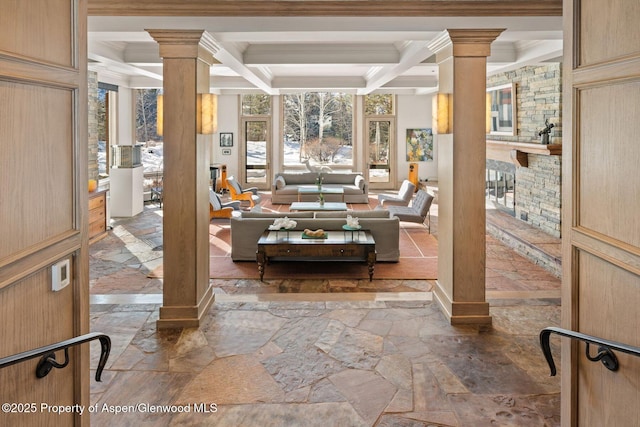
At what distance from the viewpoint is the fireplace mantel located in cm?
733

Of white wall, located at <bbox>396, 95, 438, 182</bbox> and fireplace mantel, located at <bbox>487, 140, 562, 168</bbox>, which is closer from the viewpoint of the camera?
fireplace mantel, located at <bbox>487, 140, 562, 168</bbox>

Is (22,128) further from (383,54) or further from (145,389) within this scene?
(383,54)

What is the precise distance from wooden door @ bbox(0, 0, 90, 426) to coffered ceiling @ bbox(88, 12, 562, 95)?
231 centimetres

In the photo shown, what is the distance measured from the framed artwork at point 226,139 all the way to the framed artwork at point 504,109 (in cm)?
794

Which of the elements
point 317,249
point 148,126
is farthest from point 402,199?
point 148,126

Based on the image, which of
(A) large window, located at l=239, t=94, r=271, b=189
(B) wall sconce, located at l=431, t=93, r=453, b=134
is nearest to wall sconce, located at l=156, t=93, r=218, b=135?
(B) wall sconce, located at l=431, t=93, r=453, b=134

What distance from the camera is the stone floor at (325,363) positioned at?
309 centimetres

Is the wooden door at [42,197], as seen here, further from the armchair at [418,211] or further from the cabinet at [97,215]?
the armchair at [418,211]

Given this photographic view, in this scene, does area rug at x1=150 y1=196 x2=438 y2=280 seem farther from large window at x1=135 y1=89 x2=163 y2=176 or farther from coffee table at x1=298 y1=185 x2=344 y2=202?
large window at x1=135 y1=89 x2=163 y2=176

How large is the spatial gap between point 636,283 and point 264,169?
1395 centimetres

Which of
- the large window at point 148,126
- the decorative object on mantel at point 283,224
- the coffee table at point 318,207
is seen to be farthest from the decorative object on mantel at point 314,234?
the large window at point 148,126

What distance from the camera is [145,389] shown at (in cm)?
336

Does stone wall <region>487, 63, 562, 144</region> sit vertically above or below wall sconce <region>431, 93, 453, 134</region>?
above

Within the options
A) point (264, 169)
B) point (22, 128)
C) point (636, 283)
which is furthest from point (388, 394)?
point (264, 169)
